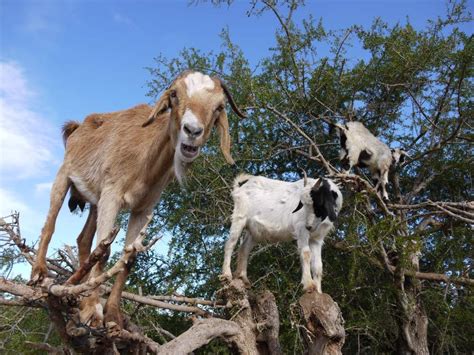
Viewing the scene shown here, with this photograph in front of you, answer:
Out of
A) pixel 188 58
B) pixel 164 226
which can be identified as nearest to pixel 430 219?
pixel 164 226

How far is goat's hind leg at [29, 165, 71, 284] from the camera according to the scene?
3.81 metres

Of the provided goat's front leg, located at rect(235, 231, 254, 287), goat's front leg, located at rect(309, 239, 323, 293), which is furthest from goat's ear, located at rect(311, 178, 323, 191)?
goat's front leg, located at rect(235, 231, 254, 287)

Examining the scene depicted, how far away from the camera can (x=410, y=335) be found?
26.1 ft

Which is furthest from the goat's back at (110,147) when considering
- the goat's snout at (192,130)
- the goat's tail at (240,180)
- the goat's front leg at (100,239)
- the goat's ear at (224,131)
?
the goat's tail at (240,180)

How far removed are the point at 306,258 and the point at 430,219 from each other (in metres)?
4.24

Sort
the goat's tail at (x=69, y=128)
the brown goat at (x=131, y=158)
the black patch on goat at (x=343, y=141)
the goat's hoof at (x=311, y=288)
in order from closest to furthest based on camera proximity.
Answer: the brown goat at (x=131, y=158) < the goat's hoof at (x=311, y=288) < the goat's tail at (x=69, y=128) < the black patch on goat at (x=343, y=141)

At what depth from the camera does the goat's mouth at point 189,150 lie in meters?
3.53

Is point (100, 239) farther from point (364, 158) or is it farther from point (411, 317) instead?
point (364, 158)

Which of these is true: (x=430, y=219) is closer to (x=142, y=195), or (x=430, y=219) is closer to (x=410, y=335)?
(x=410, y=335)

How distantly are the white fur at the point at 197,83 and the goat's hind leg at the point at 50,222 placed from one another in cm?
157

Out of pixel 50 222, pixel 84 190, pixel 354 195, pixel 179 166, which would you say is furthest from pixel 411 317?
pixel 50 222

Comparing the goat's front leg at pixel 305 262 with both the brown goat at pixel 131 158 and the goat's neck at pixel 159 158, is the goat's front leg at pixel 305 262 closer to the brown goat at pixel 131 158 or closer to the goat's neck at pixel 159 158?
the brown goat at pixel 131 158

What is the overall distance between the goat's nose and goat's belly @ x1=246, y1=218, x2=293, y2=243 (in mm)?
2781

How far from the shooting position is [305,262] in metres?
5.42
